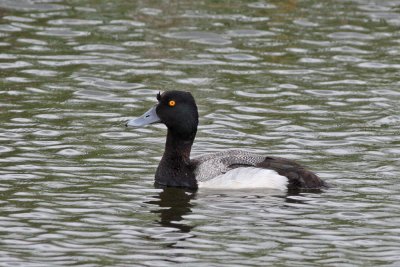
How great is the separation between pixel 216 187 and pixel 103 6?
9048 mm

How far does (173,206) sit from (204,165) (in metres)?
1.15

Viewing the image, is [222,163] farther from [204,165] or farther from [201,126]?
[201,126]

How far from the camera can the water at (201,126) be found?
1175 centimetres

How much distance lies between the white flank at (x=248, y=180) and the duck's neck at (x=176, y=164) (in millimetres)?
283

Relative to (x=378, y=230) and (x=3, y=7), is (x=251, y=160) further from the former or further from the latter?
(x=3, y=7)

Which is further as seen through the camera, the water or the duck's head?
the duck's head

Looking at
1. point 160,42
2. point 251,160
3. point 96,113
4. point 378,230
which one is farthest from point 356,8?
point 378,230

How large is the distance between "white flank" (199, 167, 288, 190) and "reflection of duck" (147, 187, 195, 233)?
360 millimetres

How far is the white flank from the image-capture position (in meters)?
14.0

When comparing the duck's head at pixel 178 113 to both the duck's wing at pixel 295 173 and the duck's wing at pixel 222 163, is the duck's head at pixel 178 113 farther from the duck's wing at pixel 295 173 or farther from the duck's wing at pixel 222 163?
the duck's wing at pixel 295 173

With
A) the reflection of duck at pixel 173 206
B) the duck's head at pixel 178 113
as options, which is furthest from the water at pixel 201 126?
the duck's head at pixel 178 113

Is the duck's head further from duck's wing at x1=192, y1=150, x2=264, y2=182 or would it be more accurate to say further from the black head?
duck's wing at x1=192, y1=150, x2=264, y2=182

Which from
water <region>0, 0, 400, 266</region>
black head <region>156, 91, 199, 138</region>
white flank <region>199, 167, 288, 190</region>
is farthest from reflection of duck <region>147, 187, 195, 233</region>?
black head <region>156, 91, 199, 138</region>

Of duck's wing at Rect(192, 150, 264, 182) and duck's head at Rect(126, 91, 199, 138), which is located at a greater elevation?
duck's head at Rect(126, 91, 199, 138)
